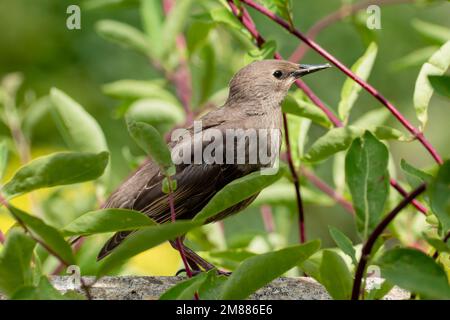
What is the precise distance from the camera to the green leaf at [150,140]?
6.83 ft

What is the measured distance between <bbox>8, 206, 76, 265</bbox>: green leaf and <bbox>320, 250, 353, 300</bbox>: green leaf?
2.05 ft

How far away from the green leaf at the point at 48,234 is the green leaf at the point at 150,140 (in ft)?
1.08

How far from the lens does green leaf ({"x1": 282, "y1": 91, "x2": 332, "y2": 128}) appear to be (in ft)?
10.9

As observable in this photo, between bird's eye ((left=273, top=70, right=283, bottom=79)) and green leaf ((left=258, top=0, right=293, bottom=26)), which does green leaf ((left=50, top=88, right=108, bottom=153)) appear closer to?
green leaf ((left=258, top=0, right=293, bottom=26))

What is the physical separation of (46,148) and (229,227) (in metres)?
1.65

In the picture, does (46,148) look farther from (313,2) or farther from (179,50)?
(313,2)

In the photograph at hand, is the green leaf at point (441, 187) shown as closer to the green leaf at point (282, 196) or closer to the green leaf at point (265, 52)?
the green leaf at point (265, 52)

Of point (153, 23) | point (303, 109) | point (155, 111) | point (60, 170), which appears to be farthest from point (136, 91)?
point (60, 170)

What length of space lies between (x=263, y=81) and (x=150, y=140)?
9.67ft

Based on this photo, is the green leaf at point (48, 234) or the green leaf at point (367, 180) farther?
the green leaf at point (367, 180)

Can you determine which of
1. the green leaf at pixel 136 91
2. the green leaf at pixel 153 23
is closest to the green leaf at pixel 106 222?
the green leaf at pixel 136 91

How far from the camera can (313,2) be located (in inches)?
306

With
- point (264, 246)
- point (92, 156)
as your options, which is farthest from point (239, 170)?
point (92, 156)

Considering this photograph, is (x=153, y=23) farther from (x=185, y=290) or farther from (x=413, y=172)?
(x=185, y=290)
